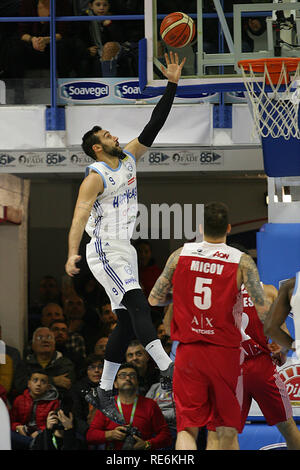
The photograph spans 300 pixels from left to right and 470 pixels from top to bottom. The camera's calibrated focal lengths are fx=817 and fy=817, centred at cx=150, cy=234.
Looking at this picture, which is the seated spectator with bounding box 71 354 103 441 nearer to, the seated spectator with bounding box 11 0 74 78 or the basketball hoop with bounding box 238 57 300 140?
the basketball hoop with bounding box 238 57 300 140

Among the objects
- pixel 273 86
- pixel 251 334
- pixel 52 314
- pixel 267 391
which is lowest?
pixel 267 391

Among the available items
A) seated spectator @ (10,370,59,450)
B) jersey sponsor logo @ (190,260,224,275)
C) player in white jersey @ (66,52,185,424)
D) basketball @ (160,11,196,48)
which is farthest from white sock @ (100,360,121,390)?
basketball @ (160,11,196,48)

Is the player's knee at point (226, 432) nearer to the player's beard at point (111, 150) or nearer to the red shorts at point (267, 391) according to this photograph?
the red shorts at point (267, 391)

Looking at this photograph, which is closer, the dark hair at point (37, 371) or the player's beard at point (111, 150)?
the player's beard at point (111, 150)

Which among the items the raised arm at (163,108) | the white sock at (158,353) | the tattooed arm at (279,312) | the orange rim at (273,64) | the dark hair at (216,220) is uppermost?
the orange rim at (273,64)

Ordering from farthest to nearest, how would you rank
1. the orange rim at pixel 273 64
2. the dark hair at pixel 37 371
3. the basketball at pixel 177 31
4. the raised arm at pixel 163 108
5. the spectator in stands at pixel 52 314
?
the spectator in stands at pixel 52 314
the dark hair at pixel 37 371
the basketball at pixel 177 31
the orange rim at pixel 273 64
the raised arm at pixel 163 108

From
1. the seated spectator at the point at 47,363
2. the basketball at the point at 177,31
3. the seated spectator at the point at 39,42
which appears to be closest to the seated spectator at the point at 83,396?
the seated spectator at the point at 47,363

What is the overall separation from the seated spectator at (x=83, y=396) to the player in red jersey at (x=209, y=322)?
2457mm

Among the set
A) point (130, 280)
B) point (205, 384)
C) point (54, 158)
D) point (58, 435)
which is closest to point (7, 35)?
point (54, 158)

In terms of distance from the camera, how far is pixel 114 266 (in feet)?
19.2

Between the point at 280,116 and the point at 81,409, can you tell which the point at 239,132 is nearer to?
the point at 280,116

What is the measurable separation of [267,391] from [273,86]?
7.98 feet

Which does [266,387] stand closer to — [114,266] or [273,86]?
[114,266]

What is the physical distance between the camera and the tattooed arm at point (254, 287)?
17.1 ft
